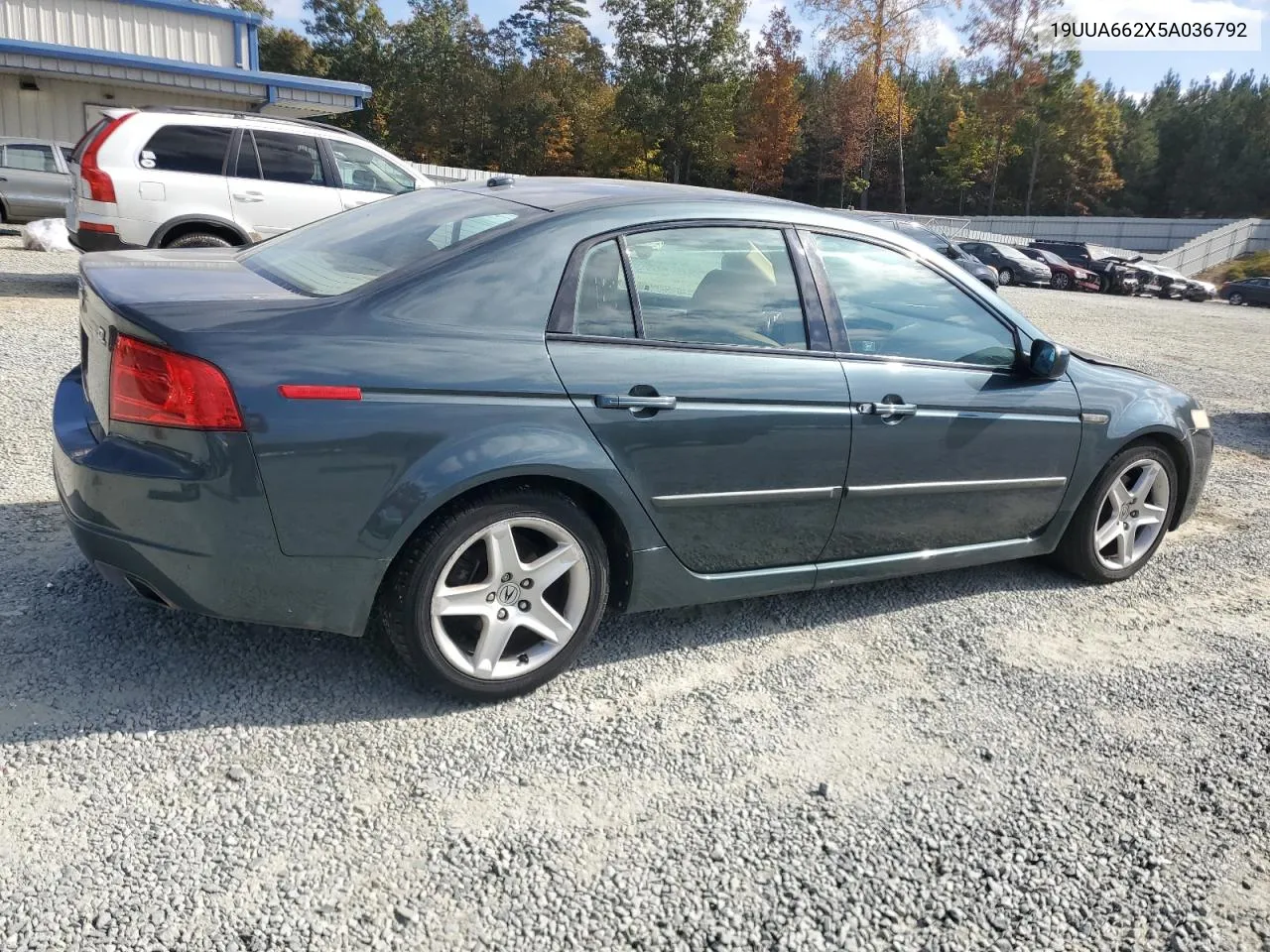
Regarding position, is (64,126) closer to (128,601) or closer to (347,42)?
(128,601)

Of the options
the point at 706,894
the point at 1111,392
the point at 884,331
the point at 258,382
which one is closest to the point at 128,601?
the point at 258,382

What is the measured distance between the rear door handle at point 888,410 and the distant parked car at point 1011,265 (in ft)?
91.4

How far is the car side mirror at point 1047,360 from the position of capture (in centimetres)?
393

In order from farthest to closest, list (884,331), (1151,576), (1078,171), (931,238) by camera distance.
A: 1. (1078,171)
2. (931,238)
3. (1151,576)
4. (884,331)

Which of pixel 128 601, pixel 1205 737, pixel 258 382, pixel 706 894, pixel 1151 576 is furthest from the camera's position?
pixel 1151 576

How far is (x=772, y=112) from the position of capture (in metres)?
48.2

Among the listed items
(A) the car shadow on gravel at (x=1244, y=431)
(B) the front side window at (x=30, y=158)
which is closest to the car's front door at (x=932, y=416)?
(A) the car shadow on gravel at (x=1244, y=431)

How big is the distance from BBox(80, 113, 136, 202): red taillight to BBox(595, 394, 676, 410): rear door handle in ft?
24.6

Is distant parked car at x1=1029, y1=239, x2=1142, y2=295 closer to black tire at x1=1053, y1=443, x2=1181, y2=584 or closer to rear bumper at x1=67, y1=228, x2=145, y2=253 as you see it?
rear bumper at x1=67, y1=228, x2=145, y2=253

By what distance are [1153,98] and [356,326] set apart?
90.3 m

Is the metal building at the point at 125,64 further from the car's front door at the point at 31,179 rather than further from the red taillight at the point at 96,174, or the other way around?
the red taillight at the point at 96,174

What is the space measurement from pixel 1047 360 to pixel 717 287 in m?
1.45

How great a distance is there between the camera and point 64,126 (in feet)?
66.8

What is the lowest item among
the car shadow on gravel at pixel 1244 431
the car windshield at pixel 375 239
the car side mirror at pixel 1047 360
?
the car shadow on gravel at pixel 1244 431
